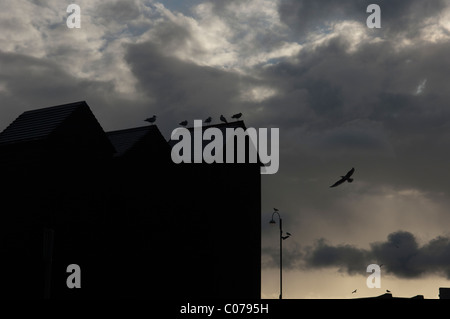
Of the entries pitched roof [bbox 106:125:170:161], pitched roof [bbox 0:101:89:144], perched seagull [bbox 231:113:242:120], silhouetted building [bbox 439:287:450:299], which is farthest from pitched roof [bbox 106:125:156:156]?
silhouetted building [bbox 439:287:450:299]

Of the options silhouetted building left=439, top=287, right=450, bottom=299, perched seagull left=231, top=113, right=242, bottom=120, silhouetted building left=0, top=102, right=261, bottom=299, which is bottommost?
silhouetted building left=439, top=287, right=450, bottom=299

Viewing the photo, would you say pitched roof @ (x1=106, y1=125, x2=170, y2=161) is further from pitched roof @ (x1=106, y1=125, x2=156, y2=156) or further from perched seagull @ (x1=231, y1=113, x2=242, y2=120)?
perched seagull @ (x1=231, y1=113, x2=242, y2=120)

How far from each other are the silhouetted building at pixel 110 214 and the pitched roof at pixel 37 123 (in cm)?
8

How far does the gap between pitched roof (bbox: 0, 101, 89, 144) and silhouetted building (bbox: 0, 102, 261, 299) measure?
79 mm

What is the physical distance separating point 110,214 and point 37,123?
5954mm

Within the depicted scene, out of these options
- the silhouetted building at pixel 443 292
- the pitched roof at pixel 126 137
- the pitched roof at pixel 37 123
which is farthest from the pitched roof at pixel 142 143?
the silhouetted building at pixel 443 292

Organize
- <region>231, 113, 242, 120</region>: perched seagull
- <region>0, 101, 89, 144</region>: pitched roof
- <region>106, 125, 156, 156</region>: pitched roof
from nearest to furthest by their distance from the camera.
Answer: <region>0, 101, 89, 144</region>: pitched roof < <region>106, 125, 156, 156</region>: pitched roof < <region>231, 113, 242, 120</region>: perched seagull

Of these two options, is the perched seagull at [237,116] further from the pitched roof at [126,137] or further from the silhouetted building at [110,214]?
the pitched roof at [126,137]

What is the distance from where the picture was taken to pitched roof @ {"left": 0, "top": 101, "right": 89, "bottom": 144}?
2816cm

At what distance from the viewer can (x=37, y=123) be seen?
2925 centimetres

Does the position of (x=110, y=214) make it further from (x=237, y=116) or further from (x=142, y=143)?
(x=237, y=116)

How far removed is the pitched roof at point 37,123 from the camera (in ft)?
92.4
